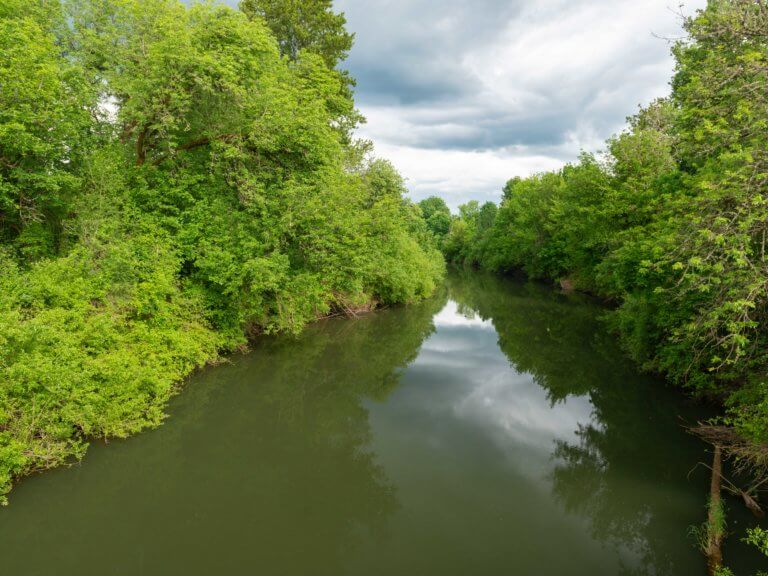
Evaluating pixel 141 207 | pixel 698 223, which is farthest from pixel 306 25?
pixel 698 223

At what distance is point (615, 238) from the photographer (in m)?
22.2

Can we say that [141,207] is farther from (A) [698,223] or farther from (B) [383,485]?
(A) [698,223]

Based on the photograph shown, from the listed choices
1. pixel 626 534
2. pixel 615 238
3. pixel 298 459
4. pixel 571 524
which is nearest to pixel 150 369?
pixel 298 459

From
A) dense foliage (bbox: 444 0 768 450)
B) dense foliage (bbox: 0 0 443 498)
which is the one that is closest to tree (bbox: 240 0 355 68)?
dense foliage (bbox: 0 0 443 498)

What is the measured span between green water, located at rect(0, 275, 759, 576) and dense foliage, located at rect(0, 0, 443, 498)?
1.25 meters

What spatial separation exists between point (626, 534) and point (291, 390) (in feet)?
32.7

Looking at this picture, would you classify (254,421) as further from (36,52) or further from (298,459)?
(36,52)

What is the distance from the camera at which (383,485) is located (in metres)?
8.52

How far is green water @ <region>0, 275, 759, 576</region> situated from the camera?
649 cm

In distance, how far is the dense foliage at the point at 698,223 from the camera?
6516mm

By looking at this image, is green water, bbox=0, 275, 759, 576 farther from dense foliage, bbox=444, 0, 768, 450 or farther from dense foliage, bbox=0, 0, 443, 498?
dense foliage, bbox=444, 0, 768, 450

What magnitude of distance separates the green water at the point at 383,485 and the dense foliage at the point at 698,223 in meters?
2.29

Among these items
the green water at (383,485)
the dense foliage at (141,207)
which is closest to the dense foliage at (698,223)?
the green water at (383,485)

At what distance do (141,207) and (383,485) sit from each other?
1227cm
